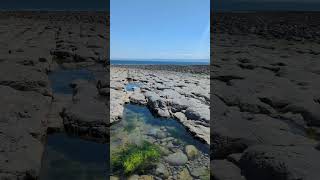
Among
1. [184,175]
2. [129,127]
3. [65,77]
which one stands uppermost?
[65,77]

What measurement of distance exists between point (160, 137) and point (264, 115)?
53 cm

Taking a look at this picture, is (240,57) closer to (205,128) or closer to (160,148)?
(205,128)

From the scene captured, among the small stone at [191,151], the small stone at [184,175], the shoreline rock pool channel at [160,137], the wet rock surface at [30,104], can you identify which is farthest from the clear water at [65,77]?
the small stone at [184,175]

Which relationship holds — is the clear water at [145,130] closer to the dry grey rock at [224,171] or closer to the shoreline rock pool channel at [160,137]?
the shoreline rock pool channel at [160,137]

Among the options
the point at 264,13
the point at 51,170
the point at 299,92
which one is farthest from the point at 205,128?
the point at 264,13

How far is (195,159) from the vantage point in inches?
62.2

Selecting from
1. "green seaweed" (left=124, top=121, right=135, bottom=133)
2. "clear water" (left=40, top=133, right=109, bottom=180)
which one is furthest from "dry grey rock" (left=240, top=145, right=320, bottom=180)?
"green seaweed" (left=124, top=121, right=135, bottom=133)

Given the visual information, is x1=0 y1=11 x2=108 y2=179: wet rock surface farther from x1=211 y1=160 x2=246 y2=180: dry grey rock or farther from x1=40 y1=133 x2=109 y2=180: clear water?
x1=211 y1=160 x2=246 y2=180: dry grey rock

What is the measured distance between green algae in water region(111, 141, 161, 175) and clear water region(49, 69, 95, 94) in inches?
24.0

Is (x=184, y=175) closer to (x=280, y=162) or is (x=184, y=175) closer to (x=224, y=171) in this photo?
(x=224, y=171)

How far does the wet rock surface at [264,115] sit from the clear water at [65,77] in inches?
34.0

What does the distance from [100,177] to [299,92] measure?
128cm

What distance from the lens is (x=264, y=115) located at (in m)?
1.71

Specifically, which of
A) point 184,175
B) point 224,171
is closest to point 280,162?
point 224,171
